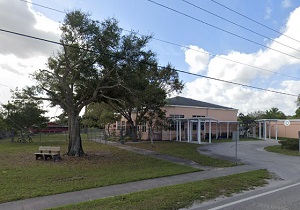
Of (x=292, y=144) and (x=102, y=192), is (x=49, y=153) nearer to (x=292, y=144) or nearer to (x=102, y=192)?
(x=102, y=192)

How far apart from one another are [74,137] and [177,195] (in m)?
11.0

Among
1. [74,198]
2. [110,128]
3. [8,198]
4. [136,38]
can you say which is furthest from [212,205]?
[110,128]

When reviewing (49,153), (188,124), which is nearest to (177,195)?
(49,153)

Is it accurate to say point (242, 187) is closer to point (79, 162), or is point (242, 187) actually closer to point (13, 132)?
point (79, 162)

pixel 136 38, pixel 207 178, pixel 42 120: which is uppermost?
pixel 136 38

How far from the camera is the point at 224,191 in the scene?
892 centimetres

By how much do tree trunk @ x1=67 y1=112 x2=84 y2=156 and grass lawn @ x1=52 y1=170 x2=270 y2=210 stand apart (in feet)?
31.6

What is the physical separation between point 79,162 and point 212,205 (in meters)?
9.33

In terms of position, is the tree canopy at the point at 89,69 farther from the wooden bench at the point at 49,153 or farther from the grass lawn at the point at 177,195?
the grass lawn at the point at 177,195

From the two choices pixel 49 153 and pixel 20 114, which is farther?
pixel 20 114

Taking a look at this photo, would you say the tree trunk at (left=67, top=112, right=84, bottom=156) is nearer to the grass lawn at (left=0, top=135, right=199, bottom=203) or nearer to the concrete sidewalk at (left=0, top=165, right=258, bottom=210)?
the grass lawn at (left=0, top=135, right=199, bottom=203)

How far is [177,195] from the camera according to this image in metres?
8.15

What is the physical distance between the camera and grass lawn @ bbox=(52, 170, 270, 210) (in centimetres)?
707

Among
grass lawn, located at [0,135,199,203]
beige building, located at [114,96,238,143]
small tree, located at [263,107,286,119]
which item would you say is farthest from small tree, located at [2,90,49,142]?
small tree, located at [263,107,286,119]
